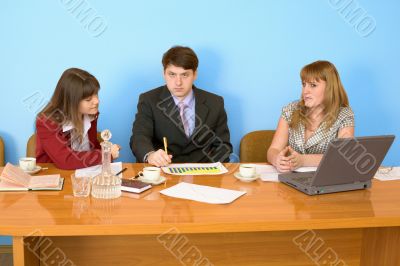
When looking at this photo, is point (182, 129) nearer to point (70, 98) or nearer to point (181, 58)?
point (181, 58)

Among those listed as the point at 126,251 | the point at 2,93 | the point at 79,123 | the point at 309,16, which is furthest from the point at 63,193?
the point at 309,16

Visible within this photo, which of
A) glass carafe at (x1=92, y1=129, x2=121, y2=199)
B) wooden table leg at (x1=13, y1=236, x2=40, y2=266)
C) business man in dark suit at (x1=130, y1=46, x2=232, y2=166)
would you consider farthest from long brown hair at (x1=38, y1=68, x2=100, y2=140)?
wooden table leg at (x1=13, y1=236, x2=40, y2=266)

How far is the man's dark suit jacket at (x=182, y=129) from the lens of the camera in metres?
2.66

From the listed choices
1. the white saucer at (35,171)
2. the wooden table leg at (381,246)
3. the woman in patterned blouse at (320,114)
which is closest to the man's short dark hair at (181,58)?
the woman in patterned blouse at (320,114)

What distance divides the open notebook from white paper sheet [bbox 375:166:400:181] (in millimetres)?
1447

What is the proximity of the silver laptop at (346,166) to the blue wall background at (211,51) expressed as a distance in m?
1.34

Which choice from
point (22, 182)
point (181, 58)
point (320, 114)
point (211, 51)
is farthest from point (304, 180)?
point (211, 51)

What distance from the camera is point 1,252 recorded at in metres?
2.98

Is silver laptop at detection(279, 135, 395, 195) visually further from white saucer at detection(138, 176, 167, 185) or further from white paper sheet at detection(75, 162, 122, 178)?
white paper sheet at detection(75, 162, 122, 178)

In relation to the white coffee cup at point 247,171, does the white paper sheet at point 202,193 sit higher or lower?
lower

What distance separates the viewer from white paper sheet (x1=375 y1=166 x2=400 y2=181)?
205cm

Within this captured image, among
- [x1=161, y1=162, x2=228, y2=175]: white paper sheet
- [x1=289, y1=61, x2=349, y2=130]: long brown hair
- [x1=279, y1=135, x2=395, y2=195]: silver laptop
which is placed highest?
[x1=289, y1=61, x2=349, y2=130]: long brown hair

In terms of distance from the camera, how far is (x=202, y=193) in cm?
173

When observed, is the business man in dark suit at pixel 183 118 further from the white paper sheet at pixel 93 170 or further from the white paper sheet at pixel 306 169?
the white paper sheet at pixel 306 169
